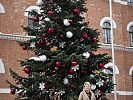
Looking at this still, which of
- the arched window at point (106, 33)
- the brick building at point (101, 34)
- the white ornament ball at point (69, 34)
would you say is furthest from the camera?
the arched window at point (106, 33)

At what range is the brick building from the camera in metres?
19.2

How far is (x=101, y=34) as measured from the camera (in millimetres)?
22922

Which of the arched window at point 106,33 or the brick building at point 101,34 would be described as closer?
the brick building at point 101,34

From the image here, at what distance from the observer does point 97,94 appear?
1237 cm

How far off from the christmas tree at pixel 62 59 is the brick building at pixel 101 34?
6.38 meters

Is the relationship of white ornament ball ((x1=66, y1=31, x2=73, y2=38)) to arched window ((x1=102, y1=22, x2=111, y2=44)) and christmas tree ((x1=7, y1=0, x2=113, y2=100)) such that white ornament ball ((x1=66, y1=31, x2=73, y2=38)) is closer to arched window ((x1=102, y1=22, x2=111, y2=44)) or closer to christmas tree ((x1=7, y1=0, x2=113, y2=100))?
christmas tree ((x1=7, y1=0, x2=113, y2=100))

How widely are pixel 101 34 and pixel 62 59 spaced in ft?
37.5

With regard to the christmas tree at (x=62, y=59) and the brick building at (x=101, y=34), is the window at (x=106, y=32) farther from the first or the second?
the christmas tree at (x=62, y=59)

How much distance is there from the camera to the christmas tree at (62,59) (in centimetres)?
1190

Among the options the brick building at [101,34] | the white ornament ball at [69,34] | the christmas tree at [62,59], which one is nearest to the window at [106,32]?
the brick building at [101,34]

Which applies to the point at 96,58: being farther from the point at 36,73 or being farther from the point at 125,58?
the point at 125,58

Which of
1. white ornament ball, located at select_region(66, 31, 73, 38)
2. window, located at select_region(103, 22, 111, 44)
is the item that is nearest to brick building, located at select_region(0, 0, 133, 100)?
window, located at select_region(103, 22, 111, 44)

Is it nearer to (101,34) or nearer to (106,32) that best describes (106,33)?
(106,32)

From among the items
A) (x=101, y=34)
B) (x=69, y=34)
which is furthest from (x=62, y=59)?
(x=101, y=34)
